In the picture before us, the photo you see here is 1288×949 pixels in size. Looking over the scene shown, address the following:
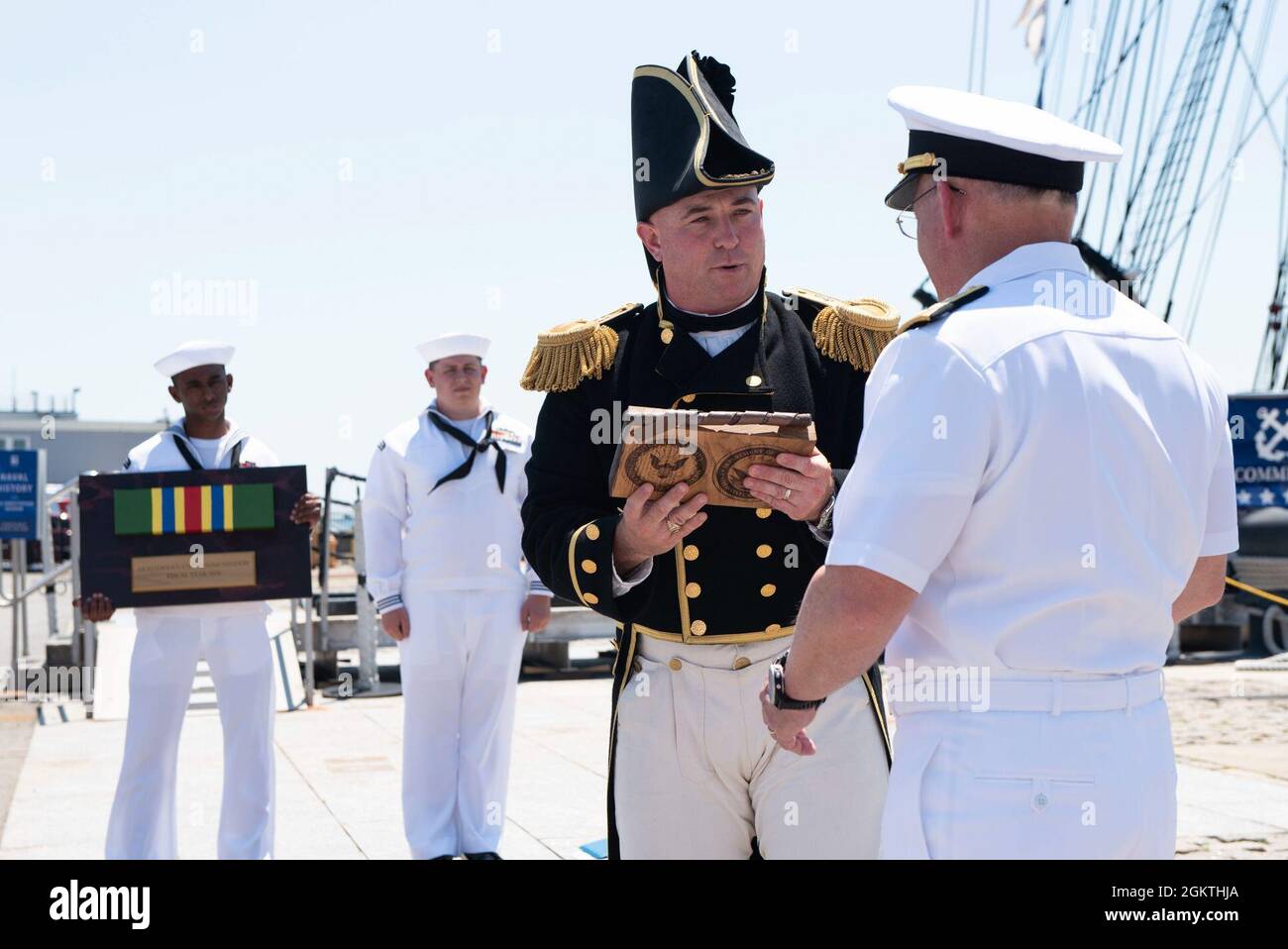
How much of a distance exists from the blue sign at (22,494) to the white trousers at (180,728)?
326 inches

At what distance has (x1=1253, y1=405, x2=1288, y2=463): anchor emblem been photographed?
42.9 feet

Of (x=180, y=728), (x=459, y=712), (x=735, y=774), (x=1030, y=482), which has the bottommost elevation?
(x=459, y=712)

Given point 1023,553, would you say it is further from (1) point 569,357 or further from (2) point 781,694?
(1) point 569,357

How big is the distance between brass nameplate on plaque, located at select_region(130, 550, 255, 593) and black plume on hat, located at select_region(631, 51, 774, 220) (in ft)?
11.0

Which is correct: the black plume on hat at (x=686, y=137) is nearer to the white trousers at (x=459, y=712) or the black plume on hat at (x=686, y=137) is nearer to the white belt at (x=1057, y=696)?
the white belt at (x=1057, y=696)

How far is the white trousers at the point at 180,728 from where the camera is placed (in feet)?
18.9

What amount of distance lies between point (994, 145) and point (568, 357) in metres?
1.22

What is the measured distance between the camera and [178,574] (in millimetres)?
5918

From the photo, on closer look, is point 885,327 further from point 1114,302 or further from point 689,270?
point 1114,302

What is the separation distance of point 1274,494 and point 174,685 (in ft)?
35.1

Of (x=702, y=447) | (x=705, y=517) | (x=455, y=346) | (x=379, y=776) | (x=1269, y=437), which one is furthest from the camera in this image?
(x=1269, y=437)

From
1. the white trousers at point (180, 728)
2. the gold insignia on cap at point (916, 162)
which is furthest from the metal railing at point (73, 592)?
the gold insignia on cap at point (916, 162)

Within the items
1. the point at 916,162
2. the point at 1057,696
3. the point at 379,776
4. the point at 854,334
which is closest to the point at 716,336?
the point at 854,334

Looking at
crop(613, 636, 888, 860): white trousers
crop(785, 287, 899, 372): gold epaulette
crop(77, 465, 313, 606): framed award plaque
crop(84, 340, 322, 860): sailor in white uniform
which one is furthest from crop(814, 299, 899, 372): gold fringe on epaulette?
crop(84, 340, 322, 860): sailor in white uniform
